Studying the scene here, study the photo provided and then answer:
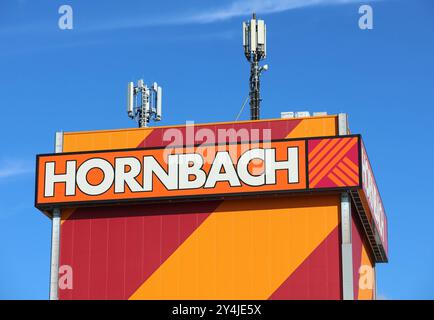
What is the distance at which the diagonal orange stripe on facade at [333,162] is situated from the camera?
38.4m

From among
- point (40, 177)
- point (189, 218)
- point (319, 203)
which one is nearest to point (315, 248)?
point (319, 203)

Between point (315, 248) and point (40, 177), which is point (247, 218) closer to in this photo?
point (315, 248)

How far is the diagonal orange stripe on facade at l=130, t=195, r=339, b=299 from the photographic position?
3803 cm

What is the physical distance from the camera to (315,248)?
37.8 m

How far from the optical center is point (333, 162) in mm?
38688

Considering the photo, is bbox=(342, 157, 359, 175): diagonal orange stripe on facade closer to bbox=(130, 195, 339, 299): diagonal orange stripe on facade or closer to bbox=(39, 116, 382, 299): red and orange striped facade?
bbox=(39, 116, 382, 299): red and orange striped facade

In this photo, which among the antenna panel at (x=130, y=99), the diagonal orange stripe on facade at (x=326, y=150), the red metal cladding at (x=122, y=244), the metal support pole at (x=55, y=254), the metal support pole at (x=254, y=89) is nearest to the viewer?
the diagonal orange stripe on facade at (x=326, y=150)

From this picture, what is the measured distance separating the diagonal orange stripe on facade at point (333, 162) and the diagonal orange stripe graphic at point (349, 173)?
259 millimetres

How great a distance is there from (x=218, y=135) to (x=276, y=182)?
127 inches

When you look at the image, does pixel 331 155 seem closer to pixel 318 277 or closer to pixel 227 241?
pixel 318 277

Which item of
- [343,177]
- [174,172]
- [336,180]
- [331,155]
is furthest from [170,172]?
[343,177]

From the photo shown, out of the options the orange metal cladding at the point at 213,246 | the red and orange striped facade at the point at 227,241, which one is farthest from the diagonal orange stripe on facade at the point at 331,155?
the orange metal cladding at the point at 213,246

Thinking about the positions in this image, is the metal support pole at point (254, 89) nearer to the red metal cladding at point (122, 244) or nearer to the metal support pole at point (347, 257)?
the red metal cladding at point (122, 244)
